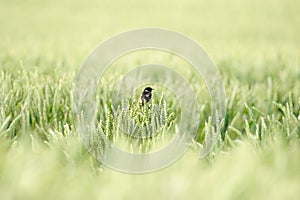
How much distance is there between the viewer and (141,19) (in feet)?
24.7

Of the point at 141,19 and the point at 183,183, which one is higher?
the point at 141,19

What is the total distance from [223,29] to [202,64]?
4455 millimetres

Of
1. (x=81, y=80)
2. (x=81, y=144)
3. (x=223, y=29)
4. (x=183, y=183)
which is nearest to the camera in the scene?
(x=183, y=183)

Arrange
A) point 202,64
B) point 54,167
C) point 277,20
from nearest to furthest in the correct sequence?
point 54,167, point 202,64, point 277,20

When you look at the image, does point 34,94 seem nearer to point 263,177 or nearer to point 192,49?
point 263,177

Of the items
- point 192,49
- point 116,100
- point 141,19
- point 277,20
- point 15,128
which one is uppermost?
point 277,20

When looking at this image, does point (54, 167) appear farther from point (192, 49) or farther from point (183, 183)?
point (192, 49)

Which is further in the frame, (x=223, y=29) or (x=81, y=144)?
(x=223, y=29)

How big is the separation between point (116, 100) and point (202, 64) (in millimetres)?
1201

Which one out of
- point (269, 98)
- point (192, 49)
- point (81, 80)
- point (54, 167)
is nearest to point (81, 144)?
point (54, 167)

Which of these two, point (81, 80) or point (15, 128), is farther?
point (81, 80)

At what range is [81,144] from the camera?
121cm

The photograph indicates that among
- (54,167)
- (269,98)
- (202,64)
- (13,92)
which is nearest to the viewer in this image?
(54,167)

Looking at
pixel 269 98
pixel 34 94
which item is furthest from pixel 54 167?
pixel 269 98
